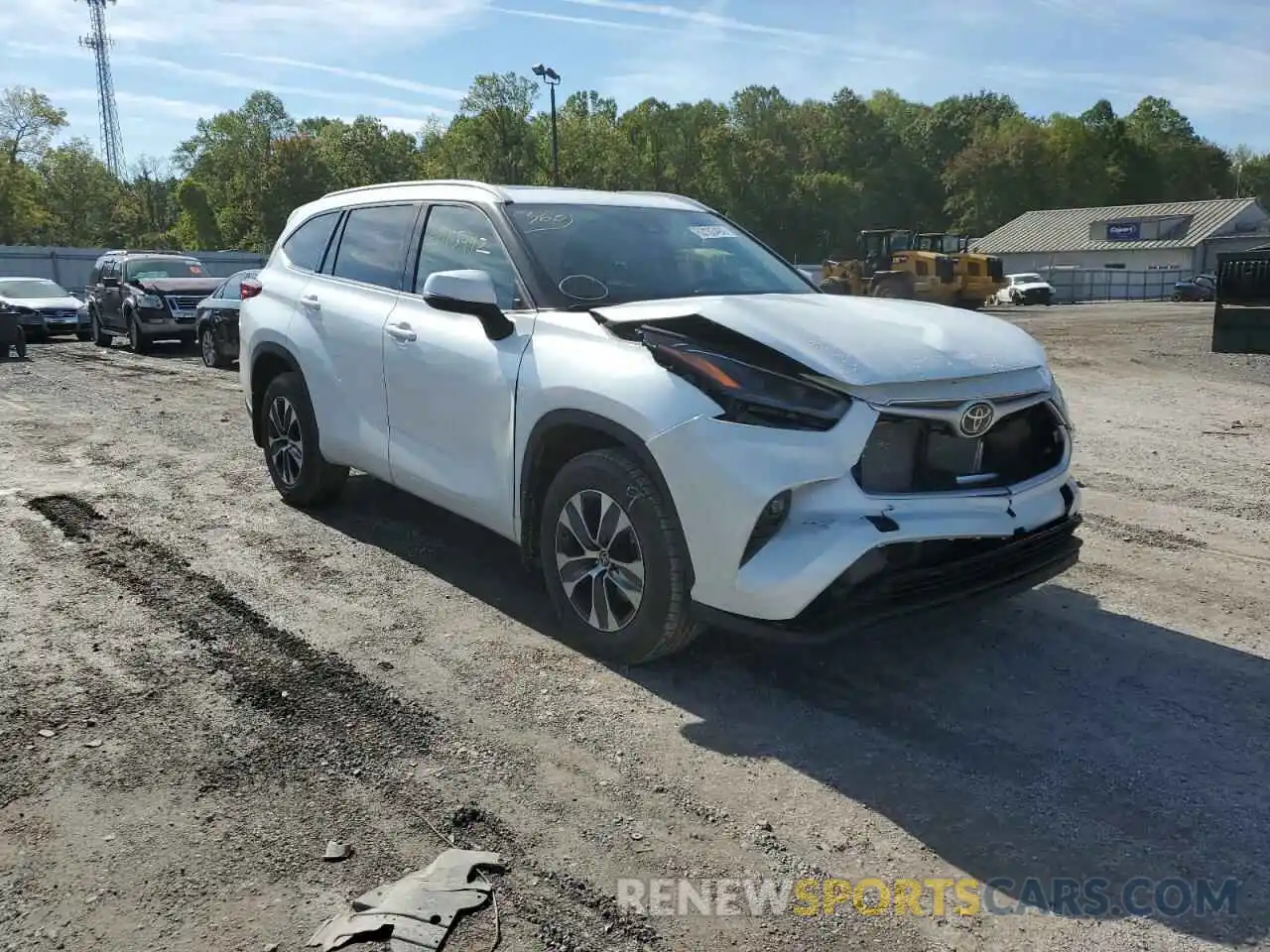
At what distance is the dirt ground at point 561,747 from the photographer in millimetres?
2619

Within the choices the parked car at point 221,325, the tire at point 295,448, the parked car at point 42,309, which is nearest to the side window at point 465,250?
the tire at point 295,448

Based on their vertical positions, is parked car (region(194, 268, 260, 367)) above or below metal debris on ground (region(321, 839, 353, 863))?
above

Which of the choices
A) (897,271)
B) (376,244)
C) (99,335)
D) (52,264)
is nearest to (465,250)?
(376,244)

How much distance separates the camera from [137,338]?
1861cm

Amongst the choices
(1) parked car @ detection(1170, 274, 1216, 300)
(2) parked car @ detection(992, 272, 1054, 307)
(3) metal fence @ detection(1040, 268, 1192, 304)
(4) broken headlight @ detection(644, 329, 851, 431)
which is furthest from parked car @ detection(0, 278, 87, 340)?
(3) metal fence @ detection(1040, 268, 1192, 304)

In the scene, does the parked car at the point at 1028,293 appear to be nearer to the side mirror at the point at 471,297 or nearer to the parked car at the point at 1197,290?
the parked car at the point at 1197,290

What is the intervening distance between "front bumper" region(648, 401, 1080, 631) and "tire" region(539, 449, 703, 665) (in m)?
0.14

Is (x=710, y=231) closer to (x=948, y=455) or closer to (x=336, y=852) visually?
(x=948, y=455)

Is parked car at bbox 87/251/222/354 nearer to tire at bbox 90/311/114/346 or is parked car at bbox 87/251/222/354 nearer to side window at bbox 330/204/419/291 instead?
tire at bbox 90/311/114/346

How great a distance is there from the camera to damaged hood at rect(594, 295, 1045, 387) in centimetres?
355

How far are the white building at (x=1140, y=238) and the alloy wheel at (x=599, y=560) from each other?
6174 centimetres

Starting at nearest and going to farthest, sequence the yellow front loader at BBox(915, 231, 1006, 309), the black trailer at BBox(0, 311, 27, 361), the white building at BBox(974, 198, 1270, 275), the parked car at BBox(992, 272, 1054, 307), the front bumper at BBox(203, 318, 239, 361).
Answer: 1. the front bumper at BBox(203, 318, 239, 361)
2. the black trailer at BBox(0, 311, 27, 361)
3. the yellow front loader at BBox(915, 231, 1006, 309)
4. the parked car at BBox(992, 272, 1054, 307)
5. the white building at BBox(974, 198, 1270, 275)

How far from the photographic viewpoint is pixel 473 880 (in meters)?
2.69

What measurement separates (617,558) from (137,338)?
1744 cm
